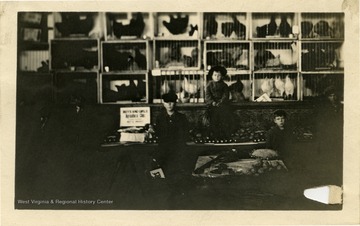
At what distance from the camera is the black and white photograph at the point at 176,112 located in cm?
103

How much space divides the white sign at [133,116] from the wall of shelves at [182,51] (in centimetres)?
2

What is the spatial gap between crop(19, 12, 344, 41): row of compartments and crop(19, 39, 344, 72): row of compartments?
0.02 metres

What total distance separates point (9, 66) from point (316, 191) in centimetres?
79

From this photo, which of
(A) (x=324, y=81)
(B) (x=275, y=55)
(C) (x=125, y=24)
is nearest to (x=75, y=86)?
(C) (x=125, y=24)

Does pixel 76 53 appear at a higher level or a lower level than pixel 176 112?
higher

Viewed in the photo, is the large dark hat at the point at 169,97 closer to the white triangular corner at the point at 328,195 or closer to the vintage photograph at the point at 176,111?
the vintage photograph at the point at 176,111

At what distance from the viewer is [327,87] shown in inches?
41.1

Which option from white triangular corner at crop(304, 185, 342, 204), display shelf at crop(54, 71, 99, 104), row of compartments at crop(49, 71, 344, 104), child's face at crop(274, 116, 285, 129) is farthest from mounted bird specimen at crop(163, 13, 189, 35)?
white triangular corner at crop(304, 185, 342, 204)

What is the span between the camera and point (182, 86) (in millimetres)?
1039

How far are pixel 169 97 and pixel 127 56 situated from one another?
0.46 ft

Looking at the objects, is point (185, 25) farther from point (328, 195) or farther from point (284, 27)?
point (328, 195)

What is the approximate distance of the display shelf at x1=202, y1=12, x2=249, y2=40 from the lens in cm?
104

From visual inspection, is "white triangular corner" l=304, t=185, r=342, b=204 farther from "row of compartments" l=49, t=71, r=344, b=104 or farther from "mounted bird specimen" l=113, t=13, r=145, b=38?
"mounted bird specimen" l=113, t=13, r=145, b=38

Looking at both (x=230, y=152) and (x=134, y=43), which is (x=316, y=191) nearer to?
(x=230, y=152)
